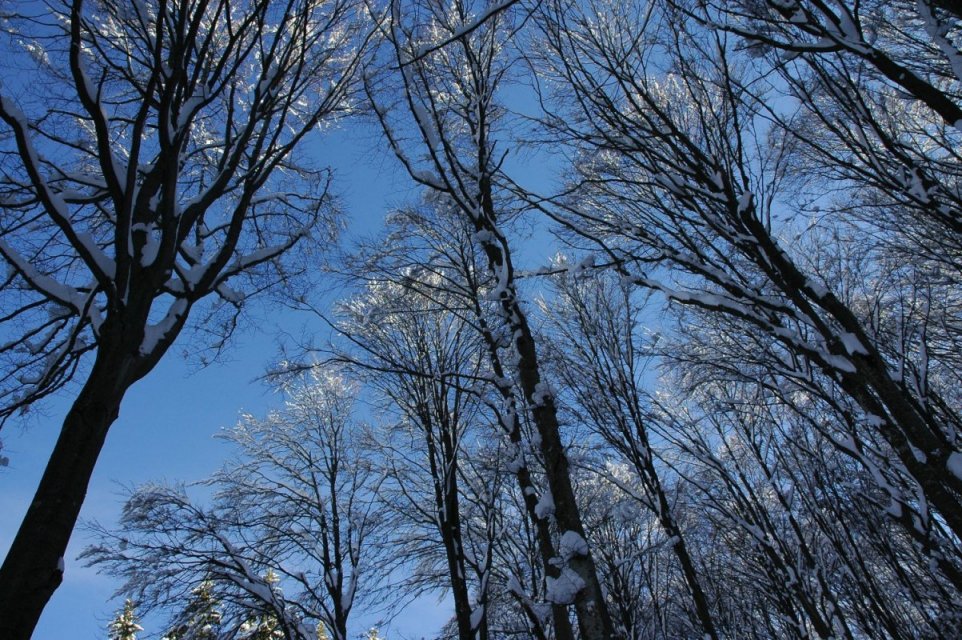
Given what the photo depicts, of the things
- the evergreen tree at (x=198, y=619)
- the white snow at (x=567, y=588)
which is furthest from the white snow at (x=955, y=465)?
the evergreen tree at (x=198, y=619)

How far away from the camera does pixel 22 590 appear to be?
2193 millimetres

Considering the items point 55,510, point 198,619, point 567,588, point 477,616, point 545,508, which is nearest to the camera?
point 55,510

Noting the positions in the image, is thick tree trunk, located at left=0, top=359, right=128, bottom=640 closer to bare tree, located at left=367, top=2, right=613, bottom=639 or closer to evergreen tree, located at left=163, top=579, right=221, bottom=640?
bare tree, located at left=367, top=2, right=613, bottom=639

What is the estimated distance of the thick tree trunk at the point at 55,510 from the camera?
2.18 m

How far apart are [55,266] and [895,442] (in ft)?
25.4

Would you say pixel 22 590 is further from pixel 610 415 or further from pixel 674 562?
pixel 674 562

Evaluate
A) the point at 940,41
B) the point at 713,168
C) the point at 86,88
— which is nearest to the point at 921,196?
the point at 940,41

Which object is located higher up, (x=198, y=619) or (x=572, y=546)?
(x=198, y=619)

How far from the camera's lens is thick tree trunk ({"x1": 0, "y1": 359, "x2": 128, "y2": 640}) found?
2.18 meters

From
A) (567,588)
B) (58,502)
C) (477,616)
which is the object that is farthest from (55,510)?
(477,616)

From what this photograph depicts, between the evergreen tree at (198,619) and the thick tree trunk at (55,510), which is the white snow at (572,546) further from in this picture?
the evergreen tree at (198,619)

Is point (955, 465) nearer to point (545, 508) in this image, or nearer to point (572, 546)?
point (572, 546)

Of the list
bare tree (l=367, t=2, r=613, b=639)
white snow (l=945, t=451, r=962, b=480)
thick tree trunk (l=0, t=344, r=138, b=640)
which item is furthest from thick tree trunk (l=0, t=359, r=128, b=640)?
white snow (l=945, t=451, r=962, b=480)

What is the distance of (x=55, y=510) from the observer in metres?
2.43
